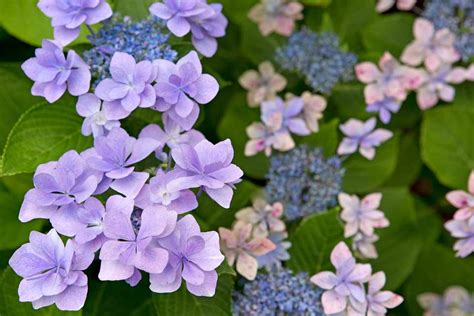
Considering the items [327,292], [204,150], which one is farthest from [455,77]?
[204,150]

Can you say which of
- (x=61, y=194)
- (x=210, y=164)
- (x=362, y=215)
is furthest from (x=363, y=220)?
(x=61, y=194)

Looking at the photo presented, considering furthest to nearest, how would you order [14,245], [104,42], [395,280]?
[395,280] → [14,245] → [104,42]

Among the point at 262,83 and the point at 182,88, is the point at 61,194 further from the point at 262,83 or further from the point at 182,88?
the point at 262,83

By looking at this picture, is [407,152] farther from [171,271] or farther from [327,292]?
[171,271]

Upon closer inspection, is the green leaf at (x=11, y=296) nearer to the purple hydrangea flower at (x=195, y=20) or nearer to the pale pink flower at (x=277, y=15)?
the purple hydrangea flower at (x=195, y=20)

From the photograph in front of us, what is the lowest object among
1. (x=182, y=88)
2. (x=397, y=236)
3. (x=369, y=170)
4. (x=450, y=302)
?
(x=450, y=302)

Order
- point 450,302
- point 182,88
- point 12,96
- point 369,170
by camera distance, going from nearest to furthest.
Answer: point 182,88 → point 12,96 → point 369,170 → point 450,302

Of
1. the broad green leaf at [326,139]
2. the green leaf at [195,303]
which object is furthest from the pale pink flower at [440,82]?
the green leaf at [195,303]
